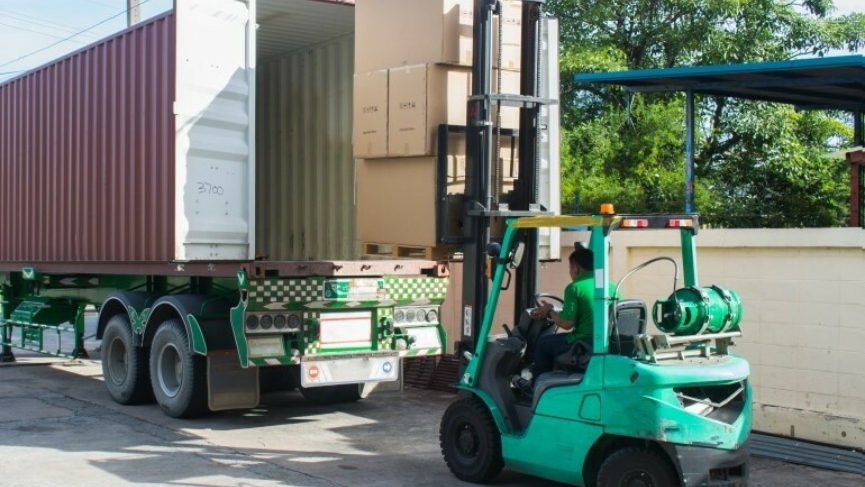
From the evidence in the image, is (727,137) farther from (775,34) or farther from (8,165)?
(8,165)

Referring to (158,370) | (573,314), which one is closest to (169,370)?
(158,370)

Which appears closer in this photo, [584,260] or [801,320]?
[584,260]

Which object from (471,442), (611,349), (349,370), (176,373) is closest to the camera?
(611,349)

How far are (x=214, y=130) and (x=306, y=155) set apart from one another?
2.50 m

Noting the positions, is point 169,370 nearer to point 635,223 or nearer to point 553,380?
point 553,380

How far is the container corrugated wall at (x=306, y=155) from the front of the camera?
11.0 meters

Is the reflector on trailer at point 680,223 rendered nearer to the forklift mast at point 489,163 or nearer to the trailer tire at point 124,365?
the forklift mast at point 489,163

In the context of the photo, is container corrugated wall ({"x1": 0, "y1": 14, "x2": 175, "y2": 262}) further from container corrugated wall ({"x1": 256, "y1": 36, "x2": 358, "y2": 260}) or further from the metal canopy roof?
the metal canopy roof

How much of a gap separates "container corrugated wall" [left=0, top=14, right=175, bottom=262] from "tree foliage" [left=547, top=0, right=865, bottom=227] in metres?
7.42

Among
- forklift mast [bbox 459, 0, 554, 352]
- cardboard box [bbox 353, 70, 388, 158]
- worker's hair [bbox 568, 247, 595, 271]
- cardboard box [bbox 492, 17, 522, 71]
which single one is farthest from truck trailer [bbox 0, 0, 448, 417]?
worker's hair [bbox 568, 247, 595, 271]

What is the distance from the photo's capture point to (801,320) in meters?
8.48

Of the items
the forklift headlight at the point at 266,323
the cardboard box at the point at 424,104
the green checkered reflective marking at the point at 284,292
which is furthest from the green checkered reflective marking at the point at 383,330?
the cardboard box at the point at 424,104

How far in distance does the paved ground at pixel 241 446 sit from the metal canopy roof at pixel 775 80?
3.92 metres

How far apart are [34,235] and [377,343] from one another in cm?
543
